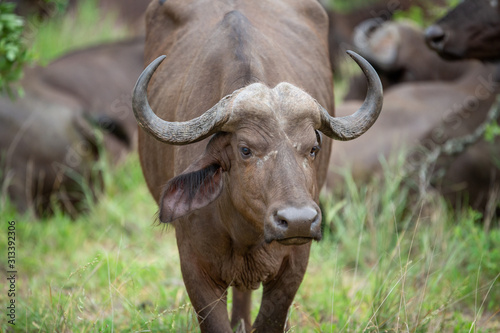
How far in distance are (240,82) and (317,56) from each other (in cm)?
119

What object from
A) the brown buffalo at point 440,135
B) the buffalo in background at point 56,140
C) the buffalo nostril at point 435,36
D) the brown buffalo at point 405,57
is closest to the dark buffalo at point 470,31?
the buffalo nostril at point 435,36

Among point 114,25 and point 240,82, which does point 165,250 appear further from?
point 114,25

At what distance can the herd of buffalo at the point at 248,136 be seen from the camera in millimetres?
3408

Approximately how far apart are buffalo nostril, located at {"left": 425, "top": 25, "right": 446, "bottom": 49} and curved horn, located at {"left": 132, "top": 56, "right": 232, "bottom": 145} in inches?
173

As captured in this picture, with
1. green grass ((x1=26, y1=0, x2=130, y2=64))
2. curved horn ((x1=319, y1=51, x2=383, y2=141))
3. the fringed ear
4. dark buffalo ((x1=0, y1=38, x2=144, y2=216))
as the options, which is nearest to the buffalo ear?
the fringed ear

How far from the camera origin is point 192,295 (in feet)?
12.5

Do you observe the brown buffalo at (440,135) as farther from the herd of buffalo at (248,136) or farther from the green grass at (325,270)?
the green grass at (325,270)

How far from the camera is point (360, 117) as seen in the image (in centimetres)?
365

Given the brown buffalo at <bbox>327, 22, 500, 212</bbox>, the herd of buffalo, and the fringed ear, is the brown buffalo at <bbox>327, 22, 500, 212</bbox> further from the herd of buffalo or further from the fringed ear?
the fringed ear

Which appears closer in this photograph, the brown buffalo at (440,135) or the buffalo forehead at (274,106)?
the buffalo forehead at (274,106)

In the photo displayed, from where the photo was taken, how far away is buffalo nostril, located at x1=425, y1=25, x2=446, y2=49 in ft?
23.4

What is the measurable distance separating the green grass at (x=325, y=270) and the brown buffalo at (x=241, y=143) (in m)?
0.28

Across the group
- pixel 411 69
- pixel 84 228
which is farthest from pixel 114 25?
pixel 84 228

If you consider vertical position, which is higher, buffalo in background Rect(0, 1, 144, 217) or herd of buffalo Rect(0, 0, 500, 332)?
herd of buffalo Rect(0, 0, 500, 332)
